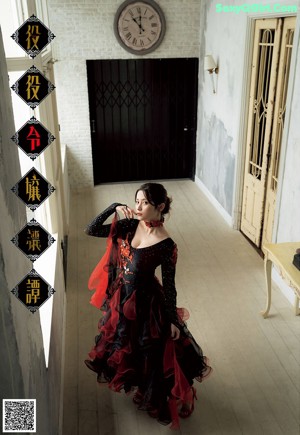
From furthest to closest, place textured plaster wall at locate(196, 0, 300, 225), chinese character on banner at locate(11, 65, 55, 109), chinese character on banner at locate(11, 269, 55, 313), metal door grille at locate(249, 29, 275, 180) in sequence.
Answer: metal door grille at locate(249, 29, 275, 180), textured plaster wall at locate(196, 0, 300, 225), chinese character on banner at locate(11, 65, 55, 109), chinese character on banner at locate(11, 269, 55, 313)

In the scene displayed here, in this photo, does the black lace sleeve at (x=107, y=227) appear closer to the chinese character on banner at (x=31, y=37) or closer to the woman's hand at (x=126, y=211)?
the woman's hand at (x=126, y=211)

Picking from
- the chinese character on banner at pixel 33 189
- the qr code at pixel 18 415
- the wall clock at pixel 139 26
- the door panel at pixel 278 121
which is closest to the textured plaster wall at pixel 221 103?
the wall clock at pixel 139 26

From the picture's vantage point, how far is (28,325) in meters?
1.63

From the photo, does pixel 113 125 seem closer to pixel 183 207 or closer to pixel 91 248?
pixel 183 207

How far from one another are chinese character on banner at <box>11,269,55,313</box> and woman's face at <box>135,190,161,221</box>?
94 centimetres

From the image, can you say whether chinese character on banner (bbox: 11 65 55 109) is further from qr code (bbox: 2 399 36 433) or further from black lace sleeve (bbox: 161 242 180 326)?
qr code (bbox: 2 399 36 433)

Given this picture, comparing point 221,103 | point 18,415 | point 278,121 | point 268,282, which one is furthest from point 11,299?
point 221,103

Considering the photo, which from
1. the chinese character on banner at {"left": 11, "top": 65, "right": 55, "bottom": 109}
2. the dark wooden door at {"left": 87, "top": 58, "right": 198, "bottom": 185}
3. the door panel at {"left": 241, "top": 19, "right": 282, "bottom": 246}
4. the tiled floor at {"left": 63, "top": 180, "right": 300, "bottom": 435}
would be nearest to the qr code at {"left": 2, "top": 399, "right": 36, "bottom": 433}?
the chinese character on banner at {"left": 11, "top": 65, "right": 55, "bottom": 109}

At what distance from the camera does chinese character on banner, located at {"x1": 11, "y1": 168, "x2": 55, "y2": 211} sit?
162 cm

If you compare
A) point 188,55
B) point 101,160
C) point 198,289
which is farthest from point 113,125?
point 198,289

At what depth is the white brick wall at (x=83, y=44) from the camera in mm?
6148

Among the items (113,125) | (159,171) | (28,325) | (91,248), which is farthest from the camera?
(159,171)

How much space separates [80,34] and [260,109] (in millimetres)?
3061

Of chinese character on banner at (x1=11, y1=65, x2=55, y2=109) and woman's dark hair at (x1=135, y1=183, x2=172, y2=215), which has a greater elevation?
chinese character on banner at (x1=11, y1=65, x2=55, y2=109)
